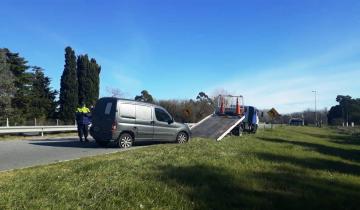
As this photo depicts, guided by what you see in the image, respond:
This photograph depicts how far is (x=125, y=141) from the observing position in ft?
62.9

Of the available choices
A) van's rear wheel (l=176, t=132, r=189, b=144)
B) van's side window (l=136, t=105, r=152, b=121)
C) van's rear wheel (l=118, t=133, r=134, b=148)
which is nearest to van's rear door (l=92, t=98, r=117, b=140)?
van's rear wheel (l=118, t=133, r=134, b=148)

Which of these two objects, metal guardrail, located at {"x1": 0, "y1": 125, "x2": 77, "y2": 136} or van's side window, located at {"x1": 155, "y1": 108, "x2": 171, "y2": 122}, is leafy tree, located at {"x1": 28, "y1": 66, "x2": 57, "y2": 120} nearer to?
metal guardrail, located at {"x1": 0, "y1": 125, "x2": 77, "y2": 136}

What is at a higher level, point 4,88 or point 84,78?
point 84,78

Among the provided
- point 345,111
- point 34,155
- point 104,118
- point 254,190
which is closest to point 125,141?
point 104,118

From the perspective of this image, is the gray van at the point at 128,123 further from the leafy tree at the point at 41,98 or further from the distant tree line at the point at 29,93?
the leafy tree at the point at 41,98

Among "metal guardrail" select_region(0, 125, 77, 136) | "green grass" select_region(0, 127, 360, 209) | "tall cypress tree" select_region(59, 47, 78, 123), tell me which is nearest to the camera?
"green grass" select_region(0, 127, 360, 209)

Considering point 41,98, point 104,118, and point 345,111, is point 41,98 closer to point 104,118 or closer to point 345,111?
point 104,118

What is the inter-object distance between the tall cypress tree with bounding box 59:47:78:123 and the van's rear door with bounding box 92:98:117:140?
38.2 metres

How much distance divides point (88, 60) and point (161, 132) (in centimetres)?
4183

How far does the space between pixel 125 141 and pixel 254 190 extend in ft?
33.6

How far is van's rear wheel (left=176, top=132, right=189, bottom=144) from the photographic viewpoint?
21391 millimetres

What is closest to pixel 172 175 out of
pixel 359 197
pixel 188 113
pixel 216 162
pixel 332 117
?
pixel 216 162

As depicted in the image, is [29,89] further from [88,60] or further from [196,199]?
[196,199]

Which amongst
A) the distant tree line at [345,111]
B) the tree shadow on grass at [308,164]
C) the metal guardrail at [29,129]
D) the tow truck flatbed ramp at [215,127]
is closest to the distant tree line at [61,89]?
the metal guardrail at [29,129]
